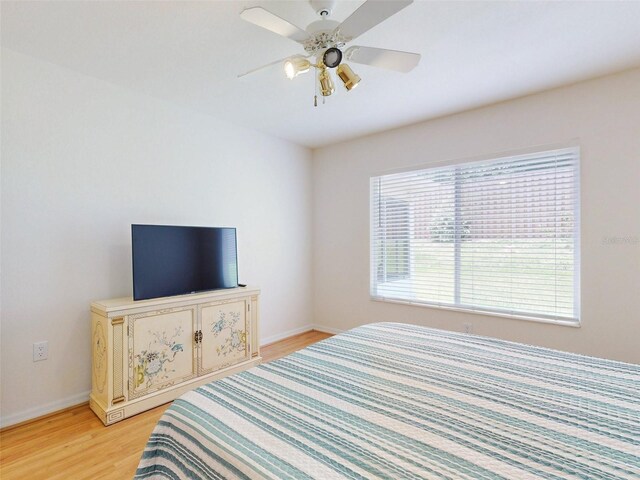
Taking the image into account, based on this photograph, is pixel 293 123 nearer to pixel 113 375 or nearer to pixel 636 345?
pixel 113 375

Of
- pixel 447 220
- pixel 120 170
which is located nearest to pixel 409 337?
pixel 447 220

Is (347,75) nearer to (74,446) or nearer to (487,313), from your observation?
(487,313)

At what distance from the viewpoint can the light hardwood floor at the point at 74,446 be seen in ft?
5.74

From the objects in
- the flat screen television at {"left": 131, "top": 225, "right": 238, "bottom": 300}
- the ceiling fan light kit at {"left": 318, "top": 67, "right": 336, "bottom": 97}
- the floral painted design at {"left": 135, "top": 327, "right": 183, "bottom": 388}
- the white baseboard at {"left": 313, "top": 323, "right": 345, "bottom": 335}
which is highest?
the ceiling fan light kit at {"left": 318, "top": 67, "right": 336, "bottom": 97}

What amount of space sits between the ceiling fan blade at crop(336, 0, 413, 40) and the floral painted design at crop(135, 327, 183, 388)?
7.87ft

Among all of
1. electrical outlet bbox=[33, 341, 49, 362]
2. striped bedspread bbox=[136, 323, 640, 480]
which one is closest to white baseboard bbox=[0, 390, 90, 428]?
electrical outlet bbox=[33, 341, 49, 362]

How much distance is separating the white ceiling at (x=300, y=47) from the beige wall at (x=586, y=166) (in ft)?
0.68

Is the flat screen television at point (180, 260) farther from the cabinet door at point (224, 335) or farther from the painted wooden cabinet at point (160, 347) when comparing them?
the cabinet door at point (224, 335)

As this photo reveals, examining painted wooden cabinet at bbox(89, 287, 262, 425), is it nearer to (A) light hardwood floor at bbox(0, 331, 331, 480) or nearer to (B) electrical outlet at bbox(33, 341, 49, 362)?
(A) light hardwood floor at bbox(0, 331, 331, 480)

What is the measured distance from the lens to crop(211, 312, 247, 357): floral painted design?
9.38 ft

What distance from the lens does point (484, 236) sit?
10.4 ft

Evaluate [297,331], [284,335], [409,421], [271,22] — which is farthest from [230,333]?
[271,22]

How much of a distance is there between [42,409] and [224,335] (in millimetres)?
1330

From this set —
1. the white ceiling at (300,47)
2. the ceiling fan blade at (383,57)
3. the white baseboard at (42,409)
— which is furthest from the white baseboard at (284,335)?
the ceiling fan blade at (383,57)
